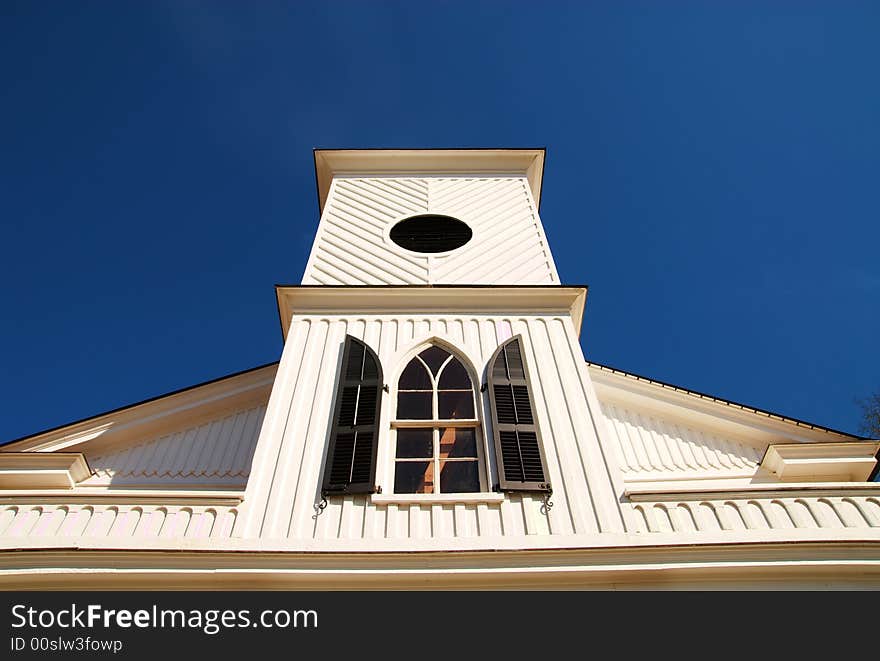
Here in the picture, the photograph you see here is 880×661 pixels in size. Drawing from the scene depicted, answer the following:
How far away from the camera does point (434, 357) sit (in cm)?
880

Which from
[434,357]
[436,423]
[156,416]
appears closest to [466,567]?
[436,423]

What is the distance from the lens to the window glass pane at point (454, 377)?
8.30m

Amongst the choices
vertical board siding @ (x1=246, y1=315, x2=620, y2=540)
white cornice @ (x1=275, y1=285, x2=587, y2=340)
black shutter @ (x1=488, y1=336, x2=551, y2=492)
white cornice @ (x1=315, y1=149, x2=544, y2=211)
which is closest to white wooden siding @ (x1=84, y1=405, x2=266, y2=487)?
vertical board siding @ (x1=246, y1=315, x2=620, y2=540)

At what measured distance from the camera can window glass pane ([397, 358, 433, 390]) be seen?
835 centimetres

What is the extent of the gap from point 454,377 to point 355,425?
5.34 feet

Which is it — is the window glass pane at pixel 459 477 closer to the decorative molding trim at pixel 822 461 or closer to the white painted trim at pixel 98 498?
the white painted trim at pixel 98 498

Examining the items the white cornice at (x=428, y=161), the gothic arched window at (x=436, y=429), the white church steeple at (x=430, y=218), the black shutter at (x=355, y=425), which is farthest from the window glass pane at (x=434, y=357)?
the white cornice at (x=428, y=161)

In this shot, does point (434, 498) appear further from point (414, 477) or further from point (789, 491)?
point (789, 491)

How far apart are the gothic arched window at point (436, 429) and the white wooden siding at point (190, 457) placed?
2.52m

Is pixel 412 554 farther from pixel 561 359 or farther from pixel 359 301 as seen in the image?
pixel 359 301

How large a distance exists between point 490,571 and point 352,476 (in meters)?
1.84

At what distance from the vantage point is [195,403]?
9.60m

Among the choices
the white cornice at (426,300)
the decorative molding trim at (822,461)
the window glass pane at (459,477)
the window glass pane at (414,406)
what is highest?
the white cornice at (426,300)
